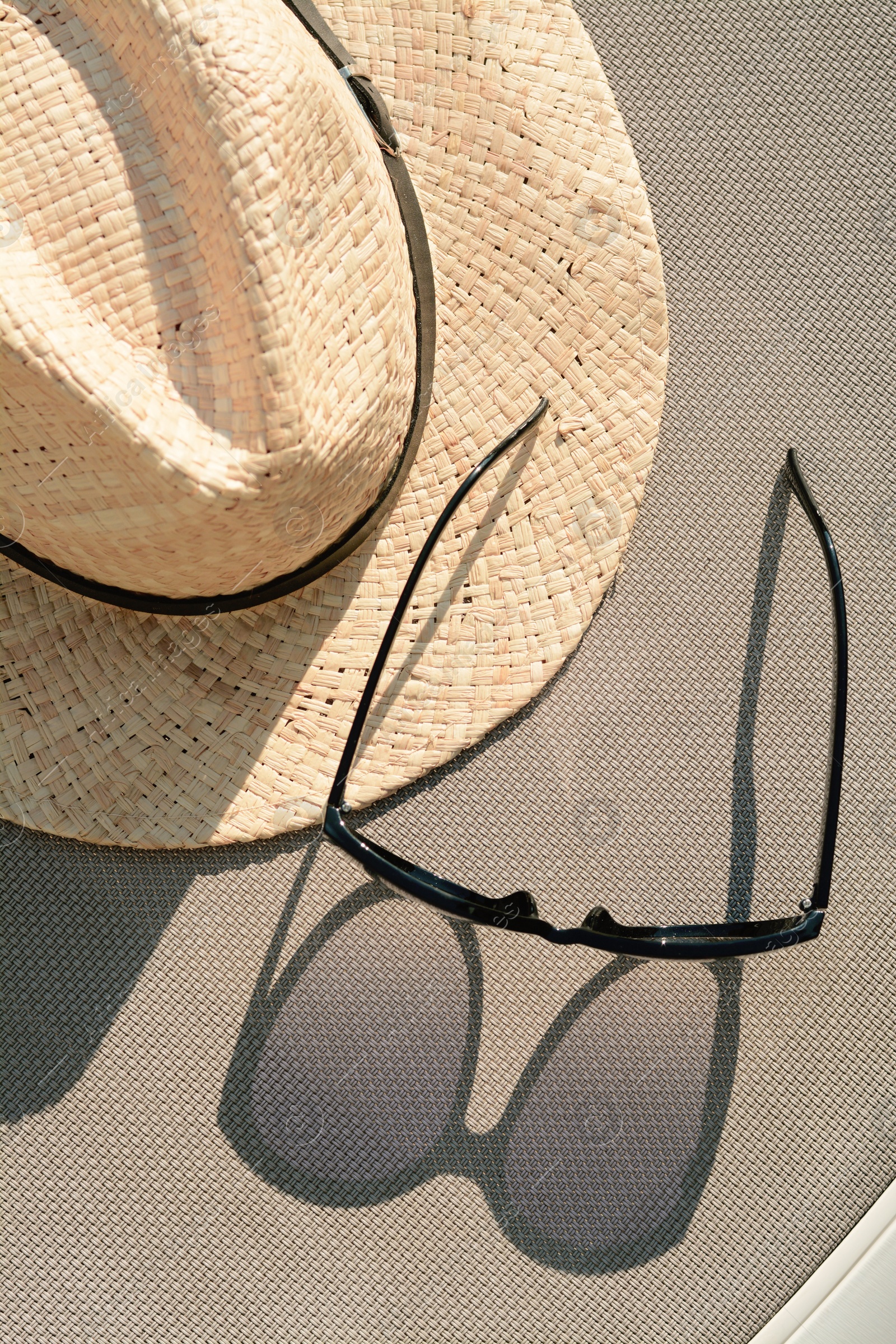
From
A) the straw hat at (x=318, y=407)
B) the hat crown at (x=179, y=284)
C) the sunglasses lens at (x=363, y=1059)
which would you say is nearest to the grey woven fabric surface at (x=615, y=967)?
the sunglasses lens at (x=363, y=1059)

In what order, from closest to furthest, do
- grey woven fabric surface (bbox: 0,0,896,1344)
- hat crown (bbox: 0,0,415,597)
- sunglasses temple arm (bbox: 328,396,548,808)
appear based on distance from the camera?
hat crown (bbox: 0,0,415,597)
sunglasses temple arm (bbox: 328,396,548,808)
grey woven fabric surface (bbox: 0,0,896,1344)

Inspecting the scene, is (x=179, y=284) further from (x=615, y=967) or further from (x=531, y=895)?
(x=615, y=967)

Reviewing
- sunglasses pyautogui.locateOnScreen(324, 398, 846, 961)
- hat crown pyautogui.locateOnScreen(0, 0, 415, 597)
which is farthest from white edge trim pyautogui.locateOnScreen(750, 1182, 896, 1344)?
hat crown pyautogui.locateOnScreen(0, 0, 415, 597)

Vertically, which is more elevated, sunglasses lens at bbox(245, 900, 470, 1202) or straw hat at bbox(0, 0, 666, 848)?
straw hat at bbox(0, 0, 666, 848)

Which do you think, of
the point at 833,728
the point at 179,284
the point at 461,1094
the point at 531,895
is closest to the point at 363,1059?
the point at 461,1094

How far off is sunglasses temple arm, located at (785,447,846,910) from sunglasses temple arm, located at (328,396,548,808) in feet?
1.05

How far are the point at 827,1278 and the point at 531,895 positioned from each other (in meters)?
0.48

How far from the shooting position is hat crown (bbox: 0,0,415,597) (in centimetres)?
51

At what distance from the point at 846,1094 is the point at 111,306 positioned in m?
0.89

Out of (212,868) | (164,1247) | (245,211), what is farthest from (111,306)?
(164,1247)

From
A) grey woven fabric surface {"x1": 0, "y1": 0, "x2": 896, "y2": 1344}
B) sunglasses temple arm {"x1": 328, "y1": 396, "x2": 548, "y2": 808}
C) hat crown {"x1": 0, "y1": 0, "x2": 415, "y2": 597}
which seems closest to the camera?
hat crown {"x1": 0, "y1": 0, "x2": 415, "y2": 597}

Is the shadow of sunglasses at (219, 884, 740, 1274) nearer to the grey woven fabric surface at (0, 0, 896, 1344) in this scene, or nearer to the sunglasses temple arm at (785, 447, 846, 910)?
the grey woven fabric surface at (0, 0, 896, 1344)

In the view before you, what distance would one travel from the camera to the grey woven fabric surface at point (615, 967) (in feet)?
2.66

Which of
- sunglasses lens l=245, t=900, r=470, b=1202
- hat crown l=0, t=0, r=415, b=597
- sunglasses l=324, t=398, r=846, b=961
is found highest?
hat crown l=0, t=0, r=415, b=597
